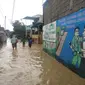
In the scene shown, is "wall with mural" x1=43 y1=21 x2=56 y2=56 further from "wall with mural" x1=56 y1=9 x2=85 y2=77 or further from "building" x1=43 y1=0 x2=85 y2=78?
"wall with mural" x1=56 y1=9 x2=85 y2=77

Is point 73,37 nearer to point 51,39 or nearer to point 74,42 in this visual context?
point 74,42

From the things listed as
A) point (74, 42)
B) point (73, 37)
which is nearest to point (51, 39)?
point (73, 37)

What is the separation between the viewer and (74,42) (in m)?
10.8

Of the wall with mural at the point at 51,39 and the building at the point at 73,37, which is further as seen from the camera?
the wall with mural at the point at 51,39

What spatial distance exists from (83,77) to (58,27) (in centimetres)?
614

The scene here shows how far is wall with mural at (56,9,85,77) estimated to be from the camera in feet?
31.8

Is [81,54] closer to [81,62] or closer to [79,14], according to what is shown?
[81,62]

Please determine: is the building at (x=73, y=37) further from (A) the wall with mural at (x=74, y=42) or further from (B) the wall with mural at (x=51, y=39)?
(B) the wall with mural at (x=51, y=39)

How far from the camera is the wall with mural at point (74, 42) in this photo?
968cm

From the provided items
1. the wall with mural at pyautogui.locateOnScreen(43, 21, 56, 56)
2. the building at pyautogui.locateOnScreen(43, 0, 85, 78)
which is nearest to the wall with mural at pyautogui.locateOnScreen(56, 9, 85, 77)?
the building at pyautogui.locateOnScreen(43, 0, 85, 78)

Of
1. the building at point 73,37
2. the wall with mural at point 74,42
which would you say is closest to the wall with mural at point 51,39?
the building at point 73,37

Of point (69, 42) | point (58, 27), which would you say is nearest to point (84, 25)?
point (69, 42)

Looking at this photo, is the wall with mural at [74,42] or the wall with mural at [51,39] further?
the wall with mural at [51,39]

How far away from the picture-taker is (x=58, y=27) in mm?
14961
